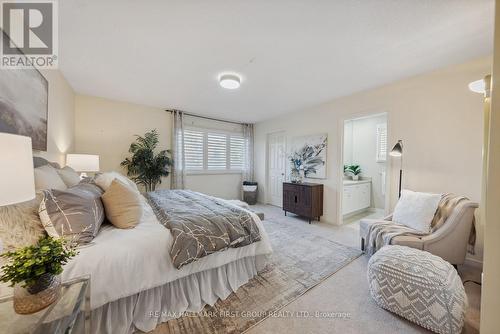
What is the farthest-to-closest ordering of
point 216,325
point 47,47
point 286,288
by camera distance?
point 47,47, point 286,288, point 216,325

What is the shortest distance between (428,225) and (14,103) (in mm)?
4133

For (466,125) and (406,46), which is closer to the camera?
(406,46)

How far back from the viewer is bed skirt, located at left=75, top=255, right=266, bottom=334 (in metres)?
1.27

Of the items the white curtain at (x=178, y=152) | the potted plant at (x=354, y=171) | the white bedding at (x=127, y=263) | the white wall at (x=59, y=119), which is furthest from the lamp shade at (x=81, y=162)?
the potted plant at (x=354, y=171)

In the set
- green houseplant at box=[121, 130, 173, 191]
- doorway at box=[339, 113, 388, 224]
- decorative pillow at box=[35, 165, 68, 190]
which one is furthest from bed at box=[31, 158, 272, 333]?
doorway at box=[339, 113, 388, 224]

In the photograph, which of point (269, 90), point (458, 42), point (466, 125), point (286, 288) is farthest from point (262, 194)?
point (458, 42)

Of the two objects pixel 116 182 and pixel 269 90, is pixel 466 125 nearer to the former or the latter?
pixel 269 90

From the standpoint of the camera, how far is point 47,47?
6.42 feet

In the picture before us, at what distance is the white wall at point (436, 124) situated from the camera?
7.34 feet

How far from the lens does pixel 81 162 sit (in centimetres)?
278

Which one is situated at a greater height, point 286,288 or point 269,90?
point 269,90

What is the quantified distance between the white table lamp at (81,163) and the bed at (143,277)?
1806 mm

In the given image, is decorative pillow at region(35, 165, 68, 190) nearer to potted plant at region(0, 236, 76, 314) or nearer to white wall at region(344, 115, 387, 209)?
potted plant at region(0, 236, 76, 314)

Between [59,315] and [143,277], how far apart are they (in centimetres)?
48
